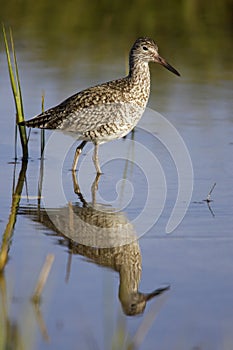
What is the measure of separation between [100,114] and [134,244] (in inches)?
101

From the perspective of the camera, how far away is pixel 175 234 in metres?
7.36

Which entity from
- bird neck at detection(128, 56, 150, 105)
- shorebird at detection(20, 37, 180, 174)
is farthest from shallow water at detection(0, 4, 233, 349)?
bird neck at detection(128, 56, 150, 105)

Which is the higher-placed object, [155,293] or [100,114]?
[100,114]

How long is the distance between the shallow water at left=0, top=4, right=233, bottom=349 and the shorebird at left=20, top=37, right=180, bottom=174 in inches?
14.0

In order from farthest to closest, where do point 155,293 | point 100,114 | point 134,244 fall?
point 100,114
point 134,244
point 155,293

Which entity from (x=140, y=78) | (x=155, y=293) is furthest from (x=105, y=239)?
(x=140, y=78)

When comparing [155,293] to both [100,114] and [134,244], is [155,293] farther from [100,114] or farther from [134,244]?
[100,114]

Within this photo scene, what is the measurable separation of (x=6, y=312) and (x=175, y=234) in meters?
2.28

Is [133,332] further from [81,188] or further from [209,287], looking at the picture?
[81,188]

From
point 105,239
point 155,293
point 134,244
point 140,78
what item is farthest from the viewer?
point 140,78

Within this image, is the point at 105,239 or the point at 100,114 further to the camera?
the point at 100,114

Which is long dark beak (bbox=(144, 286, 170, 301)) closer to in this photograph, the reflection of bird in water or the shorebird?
the reflection of bird in water

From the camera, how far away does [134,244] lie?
23.4 feet

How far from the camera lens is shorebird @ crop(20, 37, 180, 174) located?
9.38 meters
